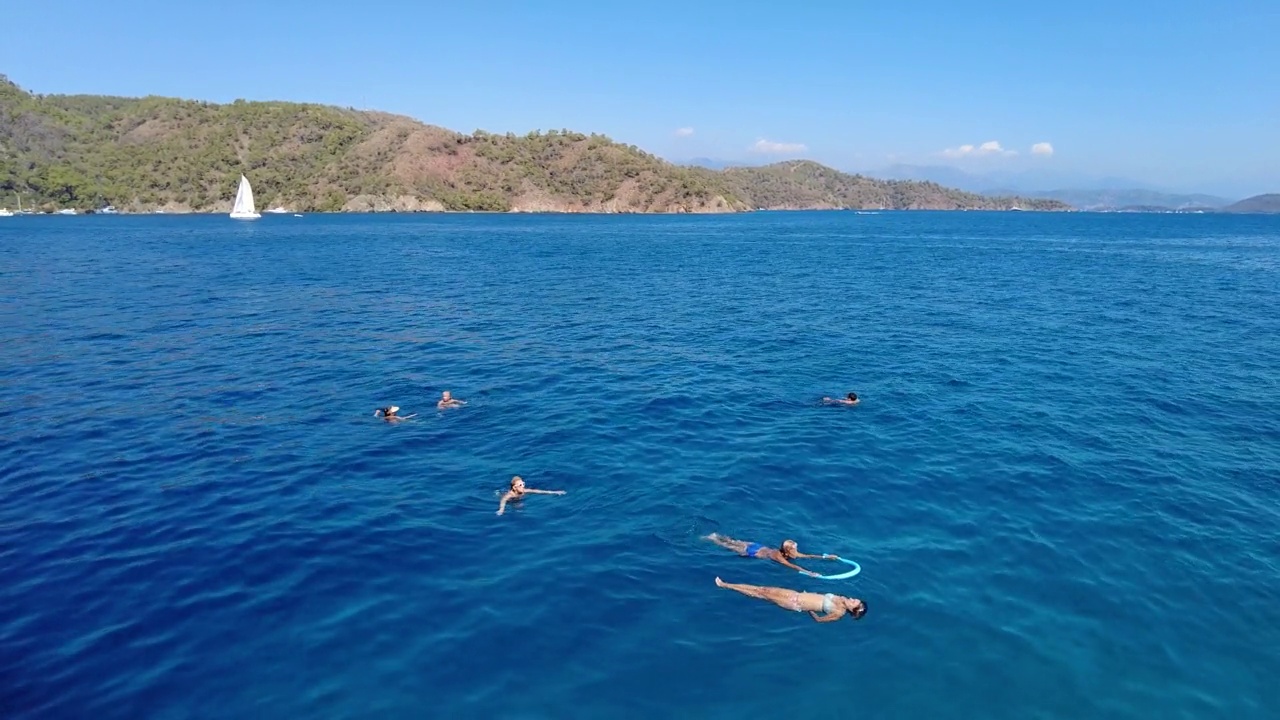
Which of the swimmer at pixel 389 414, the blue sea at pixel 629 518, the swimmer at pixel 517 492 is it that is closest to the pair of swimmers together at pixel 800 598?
the blue sea at pixel 629 518

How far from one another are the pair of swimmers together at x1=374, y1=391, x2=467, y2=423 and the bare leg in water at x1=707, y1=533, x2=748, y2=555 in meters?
14.4

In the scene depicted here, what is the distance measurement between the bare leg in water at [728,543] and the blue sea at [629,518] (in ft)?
1.33

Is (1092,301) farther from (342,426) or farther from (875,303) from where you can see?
(342,426)

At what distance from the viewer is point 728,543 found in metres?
18.5

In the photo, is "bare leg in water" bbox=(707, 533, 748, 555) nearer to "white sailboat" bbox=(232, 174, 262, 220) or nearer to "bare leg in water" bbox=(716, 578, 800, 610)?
"bare leg in water" bbox=(716, 578, 800, 610)

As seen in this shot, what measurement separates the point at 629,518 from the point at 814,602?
6.04 m

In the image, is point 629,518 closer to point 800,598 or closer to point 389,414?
point 800,598

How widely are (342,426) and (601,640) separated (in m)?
16.6

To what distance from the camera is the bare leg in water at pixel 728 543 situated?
18.2 metres

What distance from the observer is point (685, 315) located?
52.4 metres

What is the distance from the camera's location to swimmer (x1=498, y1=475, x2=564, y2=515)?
20375 millimetres

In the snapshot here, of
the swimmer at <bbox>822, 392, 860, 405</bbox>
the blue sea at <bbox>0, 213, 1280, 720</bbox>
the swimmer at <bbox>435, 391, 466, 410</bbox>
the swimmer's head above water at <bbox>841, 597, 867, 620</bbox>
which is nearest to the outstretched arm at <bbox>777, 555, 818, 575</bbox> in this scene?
the blue sea at <bbox>0, 213, 1280, 720</bbox>

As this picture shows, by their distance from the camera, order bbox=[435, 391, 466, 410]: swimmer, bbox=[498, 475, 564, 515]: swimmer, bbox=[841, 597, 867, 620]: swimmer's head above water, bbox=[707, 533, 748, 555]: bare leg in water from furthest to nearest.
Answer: bbox=[435, 391, 466, 410]: swimmer
bbox=[498, 475, 564, 515]: swimmer
bbox=[707, 533, 748, 555]: bare leg in water
bbox=[841, 597, 867, 620]: swimmer's head above water

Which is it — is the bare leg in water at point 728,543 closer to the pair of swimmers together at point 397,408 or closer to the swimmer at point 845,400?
the swimmer at point 845,400
